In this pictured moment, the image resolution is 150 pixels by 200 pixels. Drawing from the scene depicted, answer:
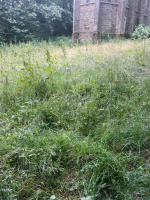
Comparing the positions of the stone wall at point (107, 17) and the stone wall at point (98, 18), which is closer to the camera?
the stone wall at point (98, 18)

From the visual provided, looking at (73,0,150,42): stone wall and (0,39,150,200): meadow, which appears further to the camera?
(73,0,150,42): stone wall

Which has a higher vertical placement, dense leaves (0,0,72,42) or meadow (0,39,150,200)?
dense leaves (0,0,72,42)

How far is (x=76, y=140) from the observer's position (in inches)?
83.0

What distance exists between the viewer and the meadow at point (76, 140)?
1559 mm

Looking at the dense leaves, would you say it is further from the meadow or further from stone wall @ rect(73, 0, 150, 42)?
the meadow

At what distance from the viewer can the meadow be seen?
5.11ft

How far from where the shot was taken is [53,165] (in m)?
1.81

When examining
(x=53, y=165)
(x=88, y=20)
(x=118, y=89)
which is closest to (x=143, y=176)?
(x=53, y=165)

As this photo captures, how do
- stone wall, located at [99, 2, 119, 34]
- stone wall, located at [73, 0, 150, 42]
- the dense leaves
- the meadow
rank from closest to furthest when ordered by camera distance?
the meadow, stone wall, located at [73, 0, 150, 42], stone wall, located at [99, 2, 119, 34], the dense leaves

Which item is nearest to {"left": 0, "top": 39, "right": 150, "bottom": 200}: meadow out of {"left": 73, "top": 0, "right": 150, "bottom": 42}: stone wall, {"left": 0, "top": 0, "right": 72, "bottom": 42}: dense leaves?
{"left": 0, "top": 0, "right": 72, "bottom": 42}: dense leaves

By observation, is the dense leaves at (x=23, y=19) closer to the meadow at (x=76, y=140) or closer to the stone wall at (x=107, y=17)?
the stone wall at (x=107, y=17)

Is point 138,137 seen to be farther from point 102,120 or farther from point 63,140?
point 63,140

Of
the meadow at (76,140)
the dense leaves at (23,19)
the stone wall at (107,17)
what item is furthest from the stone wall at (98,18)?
the meadow at (76,140)

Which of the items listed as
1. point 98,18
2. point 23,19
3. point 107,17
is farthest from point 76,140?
point 23,19
